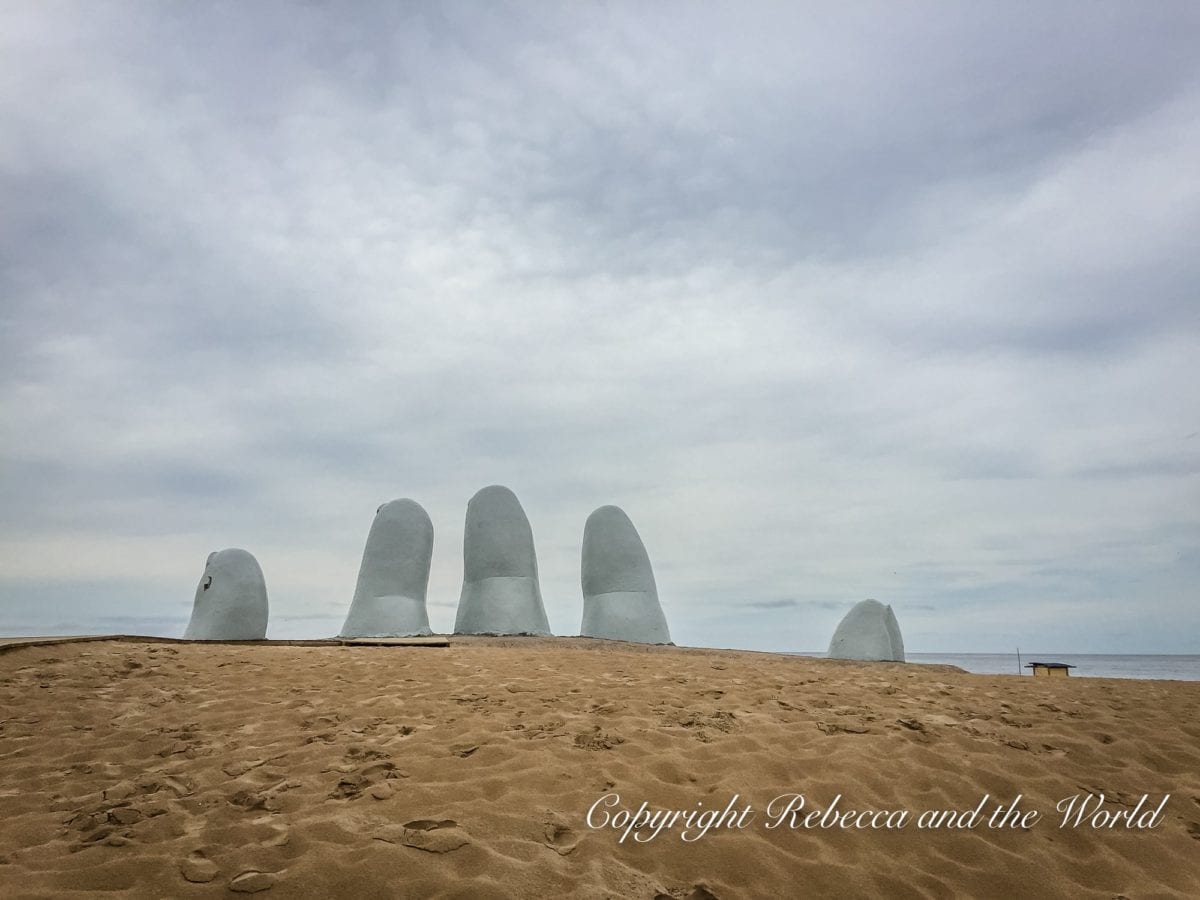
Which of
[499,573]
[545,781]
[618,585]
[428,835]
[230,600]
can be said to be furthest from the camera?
[618,585]

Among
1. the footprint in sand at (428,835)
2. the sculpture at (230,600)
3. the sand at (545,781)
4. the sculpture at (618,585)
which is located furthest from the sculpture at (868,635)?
the footprint in sand at (428,835)

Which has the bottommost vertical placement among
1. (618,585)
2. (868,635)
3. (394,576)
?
(868,635)

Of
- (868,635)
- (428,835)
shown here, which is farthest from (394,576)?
(428,835)

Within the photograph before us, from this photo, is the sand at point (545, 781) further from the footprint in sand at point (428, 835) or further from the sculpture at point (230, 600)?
the sculpture at point (230, 600)

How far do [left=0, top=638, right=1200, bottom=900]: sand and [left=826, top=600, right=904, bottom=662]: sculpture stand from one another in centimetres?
857

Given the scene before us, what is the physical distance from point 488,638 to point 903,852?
10.3 m

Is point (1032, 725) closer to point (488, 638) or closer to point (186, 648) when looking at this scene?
point (186, 648)

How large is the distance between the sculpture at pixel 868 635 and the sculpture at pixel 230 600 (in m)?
11.8

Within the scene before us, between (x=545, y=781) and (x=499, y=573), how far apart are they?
11.5 meters

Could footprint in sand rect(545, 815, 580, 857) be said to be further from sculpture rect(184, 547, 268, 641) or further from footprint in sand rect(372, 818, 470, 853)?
sculpture rect(184, 547, 268, 641)

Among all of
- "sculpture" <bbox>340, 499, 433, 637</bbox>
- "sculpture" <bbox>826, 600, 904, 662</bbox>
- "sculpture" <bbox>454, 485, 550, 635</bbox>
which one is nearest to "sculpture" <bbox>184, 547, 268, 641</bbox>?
"sculpture" <bbox>340, 499, 433, 637</bbox>

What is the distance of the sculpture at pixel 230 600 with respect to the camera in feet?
45.6

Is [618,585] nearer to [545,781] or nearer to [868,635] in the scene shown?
[868,635]

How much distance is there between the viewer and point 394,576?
1470cm
